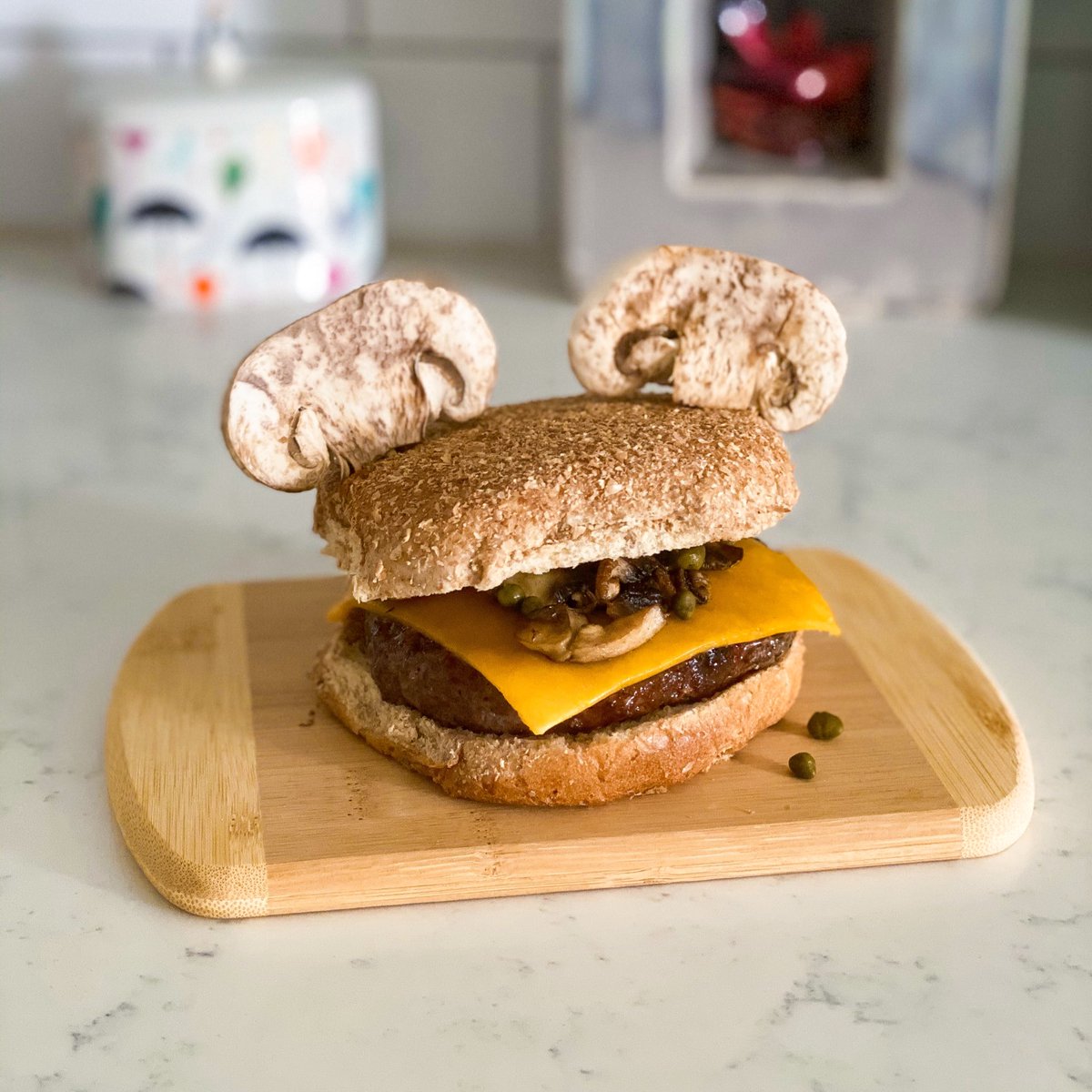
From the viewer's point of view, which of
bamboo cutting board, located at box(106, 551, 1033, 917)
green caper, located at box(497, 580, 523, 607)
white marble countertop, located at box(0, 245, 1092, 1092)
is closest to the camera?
white marble countertop, located at box(0, 245, 1092, 1092)

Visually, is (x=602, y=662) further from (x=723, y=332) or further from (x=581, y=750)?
(x=723, y=332)

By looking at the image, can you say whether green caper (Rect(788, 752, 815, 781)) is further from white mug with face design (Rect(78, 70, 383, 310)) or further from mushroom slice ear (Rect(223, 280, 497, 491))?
white mug with face design (Rect(78, 70, 383, 310))

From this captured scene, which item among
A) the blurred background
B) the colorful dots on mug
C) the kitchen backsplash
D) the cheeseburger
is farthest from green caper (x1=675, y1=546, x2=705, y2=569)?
the kitchen backsplash

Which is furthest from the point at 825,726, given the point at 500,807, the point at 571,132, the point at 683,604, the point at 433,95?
the point at 433,95

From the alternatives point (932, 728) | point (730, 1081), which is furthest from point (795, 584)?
point (730, 1081)

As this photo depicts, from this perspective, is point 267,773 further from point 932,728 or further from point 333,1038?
point 932,728

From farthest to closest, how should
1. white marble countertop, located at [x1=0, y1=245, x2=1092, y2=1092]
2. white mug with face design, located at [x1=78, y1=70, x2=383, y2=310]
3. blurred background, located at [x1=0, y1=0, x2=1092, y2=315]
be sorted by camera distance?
white mug with face design, located at [x1=78, y1=70, x2=383, y2=310]
blurred background, located at [x1=0, y1=0, x2=1092, y2=315]
white marble countertop, located at [x1=0, y1=245, x2=1092, y2=1092]
